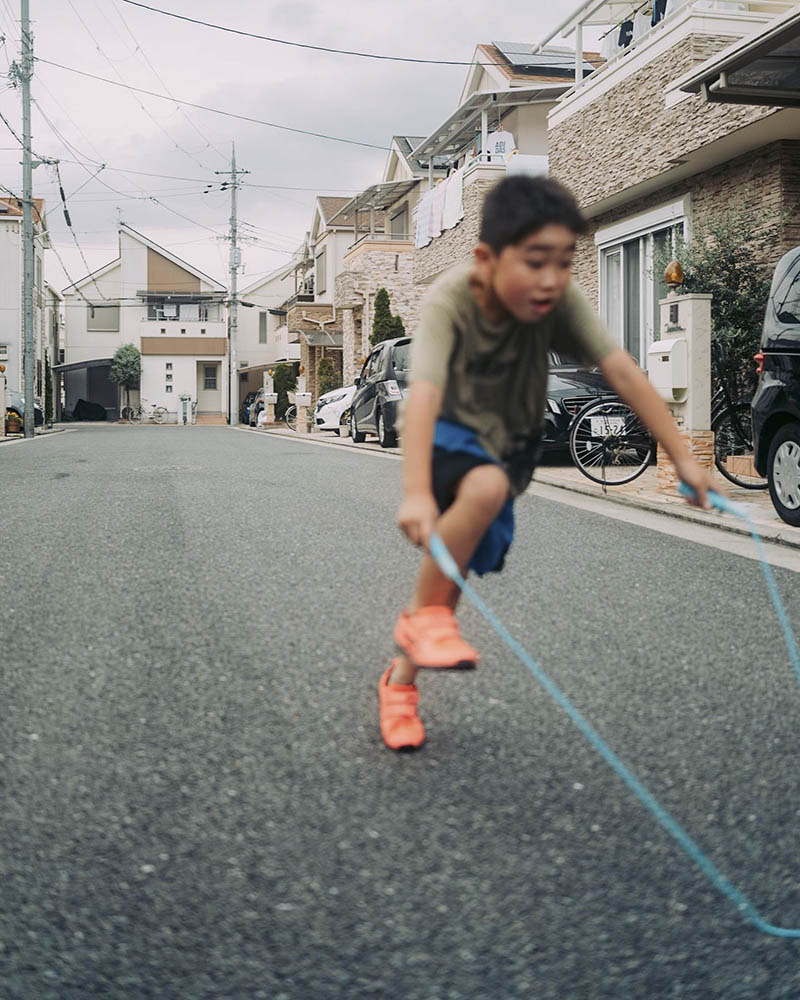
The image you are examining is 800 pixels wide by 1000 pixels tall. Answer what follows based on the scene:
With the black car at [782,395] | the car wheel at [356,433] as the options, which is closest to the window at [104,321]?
the car wheel at [356,433]

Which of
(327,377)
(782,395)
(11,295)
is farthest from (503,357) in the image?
(11,295)

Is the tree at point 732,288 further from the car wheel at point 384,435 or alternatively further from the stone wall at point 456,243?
the stone wall at point 456,243

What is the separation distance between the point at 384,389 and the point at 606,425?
7.39 m

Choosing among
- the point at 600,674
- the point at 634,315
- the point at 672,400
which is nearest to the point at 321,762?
the point at 600,674

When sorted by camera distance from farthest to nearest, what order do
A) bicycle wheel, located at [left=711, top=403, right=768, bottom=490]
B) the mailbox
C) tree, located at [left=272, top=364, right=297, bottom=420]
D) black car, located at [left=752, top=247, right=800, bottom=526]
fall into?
1. tree, located at [left=272, top=364, right=297, bottom=420]
2. bicycle wheel, located at [left=711, top=403, right=768, bottom=490]
3. the mailbox
4. black car, located at [left=752, top=247, right=800, bottom=526]

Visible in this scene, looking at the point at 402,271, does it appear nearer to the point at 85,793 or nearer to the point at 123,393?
the point at 123,393

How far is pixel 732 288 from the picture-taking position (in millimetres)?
12383

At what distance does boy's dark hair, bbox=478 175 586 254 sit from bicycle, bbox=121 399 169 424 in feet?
180

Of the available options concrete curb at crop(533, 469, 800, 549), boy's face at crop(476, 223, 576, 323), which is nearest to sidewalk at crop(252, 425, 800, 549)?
concrete curb at crop(533, 469, 800, 549)

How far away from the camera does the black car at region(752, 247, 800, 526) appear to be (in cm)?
788

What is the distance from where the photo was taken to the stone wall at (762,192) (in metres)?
13.3

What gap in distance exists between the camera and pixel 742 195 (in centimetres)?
1421

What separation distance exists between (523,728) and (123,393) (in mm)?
58754

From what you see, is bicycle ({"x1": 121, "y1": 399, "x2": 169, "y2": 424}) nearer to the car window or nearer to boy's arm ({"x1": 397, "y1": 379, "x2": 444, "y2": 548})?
the car window
